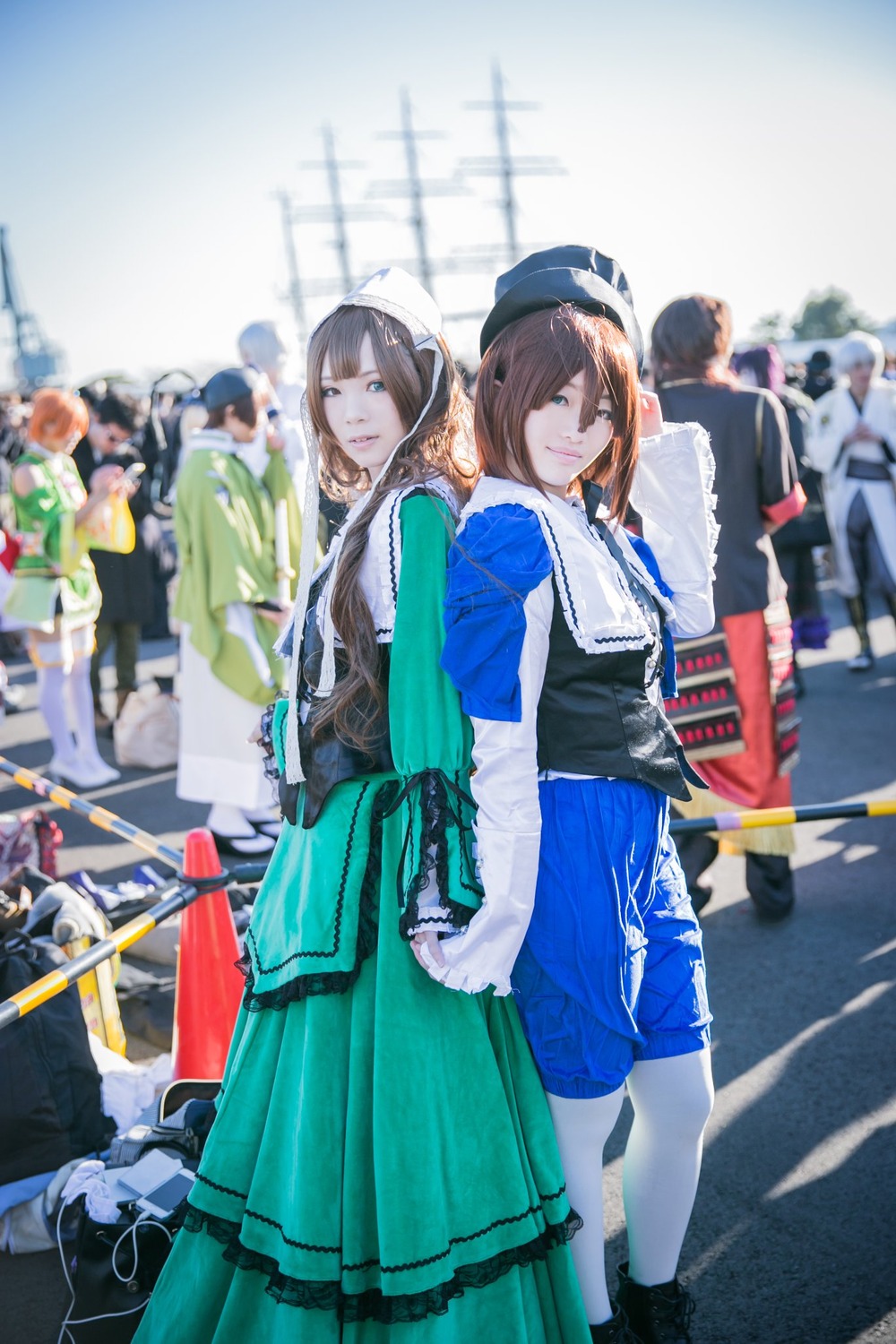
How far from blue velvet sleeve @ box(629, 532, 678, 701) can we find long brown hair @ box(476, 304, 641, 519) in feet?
0.85

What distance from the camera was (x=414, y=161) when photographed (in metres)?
63.8

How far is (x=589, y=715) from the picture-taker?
1669mm

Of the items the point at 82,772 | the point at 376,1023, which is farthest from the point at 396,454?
the point at 82,772

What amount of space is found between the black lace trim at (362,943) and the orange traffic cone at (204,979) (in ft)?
3.60

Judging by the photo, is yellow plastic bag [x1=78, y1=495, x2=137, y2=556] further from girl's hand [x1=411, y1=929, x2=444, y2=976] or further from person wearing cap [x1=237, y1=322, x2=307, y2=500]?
girl's hand [x1=411, y1=929, x2=444, y2=976]

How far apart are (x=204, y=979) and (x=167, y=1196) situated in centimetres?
71

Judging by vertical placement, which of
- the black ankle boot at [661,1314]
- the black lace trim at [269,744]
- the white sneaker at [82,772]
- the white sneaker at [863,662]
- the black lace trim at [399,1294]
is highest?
the black lace trim at [269,744]

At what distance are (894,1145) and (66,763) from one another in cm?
457

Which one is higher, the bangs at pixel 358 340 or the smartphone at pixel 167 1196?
the bangs at pixel 358 340

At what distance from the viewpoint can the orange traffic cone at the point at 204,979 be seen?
2779mm

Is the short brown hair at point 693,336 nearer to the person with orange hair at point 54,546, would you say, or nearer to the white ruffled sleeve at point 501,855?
the white ruffled sleeve at point 501,855

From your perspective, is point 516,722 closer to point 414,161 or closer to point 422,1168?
point 422,1168

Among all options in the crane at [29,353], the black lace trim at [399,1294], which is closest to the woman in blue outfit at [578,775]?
the black lace trim at [399,1294]

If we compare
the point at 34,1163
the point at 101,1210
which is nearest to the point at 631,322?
the point at 101,1210
